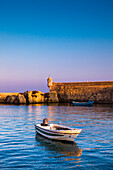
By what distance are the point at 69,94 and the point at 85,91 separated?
264 inches

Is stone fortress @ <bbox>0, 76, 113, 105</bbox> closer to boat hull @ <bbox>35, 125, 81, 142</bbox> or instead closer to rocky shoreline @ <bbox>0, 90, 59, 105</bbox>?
rocky shoreline @ <bbox>0, 90, 59, 105</bbox>

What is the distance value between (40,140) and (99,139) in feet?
15.4

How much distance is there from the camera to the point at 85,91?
8288cm

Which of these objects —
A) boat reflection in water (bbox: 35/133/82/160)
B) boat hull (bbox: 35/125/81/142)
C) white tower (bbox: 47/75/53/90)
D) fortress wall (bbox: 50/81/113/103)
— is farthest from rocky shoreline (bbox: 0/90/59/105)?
boat reflection in water (bbox: 35/133/82/160)

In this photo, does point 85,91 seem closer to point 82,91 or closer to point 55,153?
point 82,91

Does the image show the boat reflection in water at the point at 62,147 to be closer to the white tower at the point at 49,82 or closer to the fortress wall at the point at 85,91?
the fortress wall at the point at 85,91

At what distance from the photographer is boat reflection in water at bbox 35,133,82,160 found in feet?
43.0

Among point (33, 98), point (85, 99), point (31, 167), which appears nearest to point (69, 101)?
point (85, 99)

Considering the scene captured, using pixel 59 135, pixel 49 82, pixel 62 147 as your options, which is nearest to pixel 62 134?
pixel 59 135

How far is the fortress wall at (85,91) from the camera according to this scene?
7881 centimetres

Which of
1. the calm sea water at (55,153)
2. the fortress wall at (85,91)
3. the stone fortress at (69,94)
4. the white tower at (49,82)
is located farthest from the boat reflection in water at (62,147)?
the white tower at (49,82)

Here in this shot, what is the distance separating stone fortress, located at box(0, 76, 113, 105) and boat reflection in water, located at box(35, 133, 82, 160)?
6416 cm

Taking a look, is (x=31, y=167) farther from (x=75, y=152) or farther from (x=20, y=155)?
(x=75, y=152)

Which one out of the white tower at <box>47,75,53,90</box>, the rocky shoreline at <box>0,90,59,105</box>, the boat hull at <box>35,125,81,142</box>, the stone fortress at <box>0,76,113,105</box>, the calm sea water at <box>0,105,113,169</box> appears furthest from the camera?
the white tower at <box>47,75,53,90</box>
